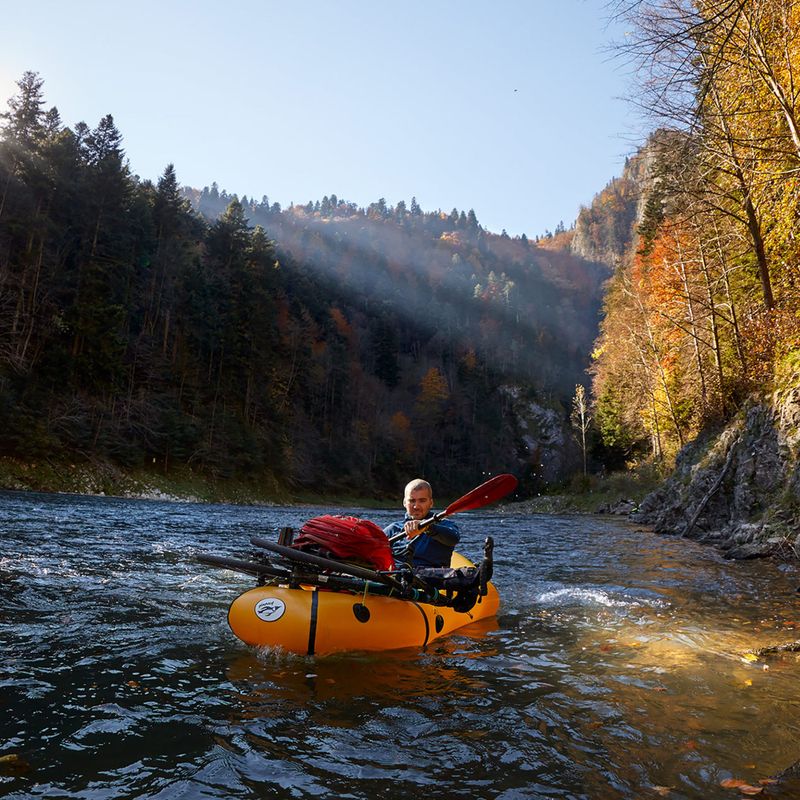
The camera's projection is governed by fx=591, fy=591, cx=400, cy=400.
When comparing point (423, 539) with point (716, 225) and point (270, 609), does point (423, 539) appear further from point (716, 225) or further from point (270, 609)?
point (716, 225)

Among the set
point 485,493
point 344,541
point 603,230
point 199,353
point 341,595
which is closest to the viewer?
point 341,595

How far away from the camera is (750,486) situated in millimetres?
13055

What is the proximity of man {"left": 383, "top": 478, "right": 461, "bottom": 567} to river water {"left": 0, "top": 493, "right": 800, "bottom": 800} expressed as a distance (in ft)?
2.84

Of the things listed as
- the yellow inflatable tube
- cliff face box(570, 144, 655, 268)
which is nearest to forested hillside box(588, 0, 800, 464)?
the yellow inflatable tube

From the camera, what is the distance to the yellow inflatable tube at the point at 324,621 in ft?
16.0

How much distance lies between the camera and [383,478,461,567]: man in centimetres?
644

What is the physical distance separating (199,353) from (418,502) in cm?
3819

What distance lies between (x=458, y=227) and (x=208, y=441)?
125m

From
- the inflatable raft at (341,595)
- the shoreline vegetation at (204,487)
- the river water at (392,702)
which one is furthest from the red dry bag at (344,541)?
the shoreline vegetation at (204,487)

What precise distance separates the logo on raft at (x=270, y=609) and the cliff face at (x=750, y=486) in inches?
361

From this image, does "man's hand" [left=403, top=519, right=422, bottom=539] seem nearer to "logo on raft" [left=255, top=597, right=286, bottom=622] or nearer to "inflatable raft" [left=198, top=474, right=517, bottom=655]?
"inflatable raft" [left=198, top=474, right=517, bottom=655]

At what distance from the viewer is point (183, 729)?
336 centimetres

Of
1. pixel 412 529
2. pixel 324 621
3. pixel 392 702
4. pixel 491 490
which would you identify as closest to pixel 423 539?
pixel 412 529

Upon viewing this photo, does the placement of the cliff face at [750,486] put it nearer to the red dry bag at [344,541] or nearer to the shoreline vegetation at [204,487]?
the red dry bag at [344,541]
